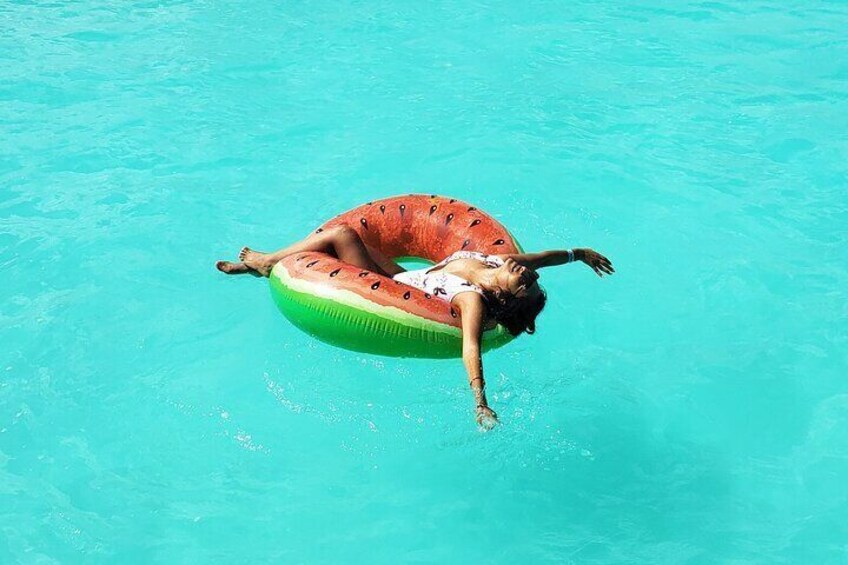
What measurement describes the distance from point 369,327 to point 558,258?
3.96ft

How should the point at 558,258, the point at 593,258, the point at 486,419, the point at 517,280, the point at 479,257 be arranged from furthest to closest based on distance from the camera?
1. the point at 593,258
2. the point at 558,258
3. the point at 479,257
4. the point at 517,280
5. the point at 486,419

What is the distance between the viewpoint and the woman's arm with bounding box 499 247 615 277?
16.0ft

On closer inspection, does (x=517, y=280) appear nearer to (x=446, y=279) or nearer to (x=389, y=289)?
(x=446, y=279)

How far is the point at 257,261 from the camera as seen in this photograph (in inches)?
204

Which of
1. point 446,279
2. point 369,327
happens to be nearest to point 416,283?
point 446,279

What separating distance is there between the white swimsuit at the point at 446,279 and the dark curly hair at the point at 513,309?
0.08 metres

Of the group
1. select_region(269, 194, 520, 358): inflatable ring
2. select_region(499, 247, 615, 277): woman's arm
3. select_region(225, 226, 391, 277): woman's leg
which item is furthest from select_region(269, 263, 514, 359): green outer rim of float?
select_region(499, 247, 615, 277): woman's arm

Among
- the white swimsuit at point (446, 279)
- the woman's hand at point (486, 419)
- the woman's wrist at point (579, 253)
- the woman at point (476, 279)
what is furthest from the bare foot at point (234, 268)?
the woman's hand at point (486, 419)

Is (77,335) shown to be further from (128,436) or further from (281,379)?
(281,379)

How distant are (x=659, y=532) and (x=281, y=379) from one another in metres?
2.17

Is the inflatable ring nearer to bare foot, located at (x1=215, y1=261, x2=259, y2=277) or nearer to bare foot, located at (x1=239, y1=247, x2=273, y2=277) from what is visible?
bare foot, located at (x1=239, y1=247, x2=273, y2=277)

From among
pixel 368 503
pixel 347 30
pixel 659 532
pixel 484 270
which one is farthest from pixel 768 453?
pixel 347 30

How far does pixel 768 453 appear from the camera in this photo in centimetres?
478

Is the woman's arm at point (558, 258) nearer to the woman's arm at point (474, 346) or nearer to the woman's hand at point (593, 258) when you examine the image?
the woman's hand at point (593, 258)
